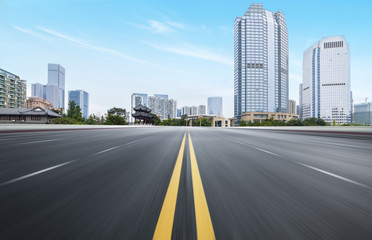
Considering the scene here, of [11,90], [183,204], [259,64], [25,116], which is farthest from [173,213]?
[259,64]

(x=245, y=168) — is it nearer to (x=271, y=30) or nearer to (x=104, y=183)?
(x=104, y=183)

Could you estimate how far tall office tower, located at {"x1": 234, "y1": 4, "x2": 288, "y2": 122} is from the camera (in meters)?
165

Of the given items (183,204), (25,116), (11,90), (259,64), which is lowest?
(183,204)

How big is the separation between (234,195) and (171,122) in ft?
433

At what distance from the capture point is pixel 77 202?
222cm

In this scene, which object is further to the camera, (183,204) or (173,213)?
(183,204)

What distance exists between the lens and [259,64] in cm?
16788

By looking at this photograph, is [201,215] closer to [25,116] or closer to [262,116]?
[25,116]

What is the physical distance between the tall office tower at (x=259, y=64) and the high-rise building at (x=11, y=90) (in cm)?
18154

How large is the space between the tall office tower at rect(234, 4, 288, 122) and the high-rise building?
18154 centimetres

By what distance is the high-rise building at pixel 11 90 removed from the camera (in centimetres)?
10488

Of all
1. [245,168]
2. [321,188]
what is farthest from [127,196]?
[321,188]

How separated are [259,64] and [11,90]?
665 feet

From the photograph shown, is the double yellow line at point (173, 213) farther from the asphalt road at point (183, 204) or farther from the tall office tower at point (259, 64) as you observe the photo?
the tall office tower at point (259, 64)
